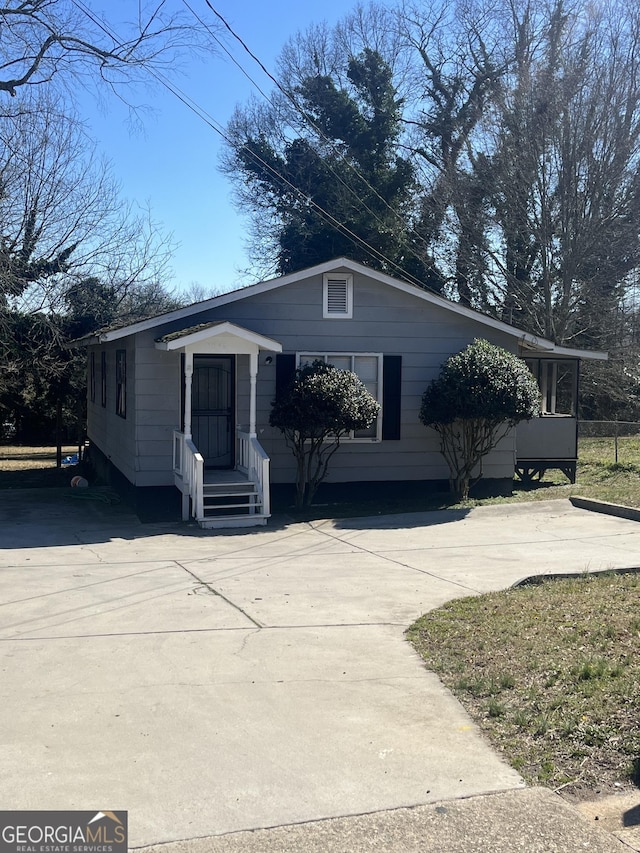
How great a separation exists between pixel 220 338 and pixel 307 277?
225 centimetres

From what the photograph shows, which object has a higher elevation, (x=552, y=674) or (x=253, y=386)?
(x=253, y=386)

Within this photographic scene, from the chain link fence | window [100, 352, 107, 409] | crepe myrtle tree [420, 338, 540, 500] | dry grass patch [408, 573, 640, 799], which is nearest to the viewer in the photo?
dry grass patch [408, 573, 640, 799]

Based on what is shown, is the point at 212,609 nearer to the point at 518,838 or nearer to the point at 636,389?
the point at 518,838

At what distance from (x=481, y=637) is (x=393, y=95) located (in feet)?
89.4

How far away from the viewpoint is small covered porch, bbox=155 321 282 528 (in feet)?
41.3

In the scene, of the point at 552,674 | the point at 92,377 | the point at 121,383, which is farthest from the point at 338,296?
the point at 552,674

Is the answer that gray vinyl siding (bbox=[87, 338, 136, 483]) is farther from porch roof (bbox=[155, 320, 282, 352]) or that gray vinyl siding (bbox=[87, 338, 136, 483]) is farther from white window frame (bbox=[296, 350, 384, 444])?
white window frame (bbox=[296, 350, 384, 444])

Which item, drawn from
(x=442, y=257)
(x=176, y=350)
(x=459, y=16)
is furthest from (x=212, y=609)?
(x=459, y=16)

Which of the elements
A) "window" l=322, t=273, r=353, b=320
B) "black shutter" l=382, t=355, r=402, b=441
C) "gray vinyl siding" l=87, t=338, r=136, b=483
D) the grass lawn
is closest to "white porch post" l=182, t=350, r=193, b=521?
"gray vinyl siding" l=87, t=338, r=136, b=483

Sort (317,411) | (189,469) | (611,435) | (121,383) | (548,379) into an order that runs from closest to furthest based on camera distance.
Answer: (189,469) < (317,411) < (121,383) < (548,379) < (611,435)

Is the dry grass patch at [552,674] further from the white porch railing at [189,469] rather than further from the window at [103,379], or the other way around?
the window at [103,379]

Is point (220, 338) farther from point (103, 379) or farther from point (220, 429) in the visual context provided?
point (103, 379)

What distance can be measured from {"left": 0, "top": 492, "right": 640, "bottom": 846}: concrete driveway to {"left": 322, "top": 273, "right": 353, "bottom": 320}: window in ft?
15.5

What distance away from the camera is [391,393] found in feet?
48.3
